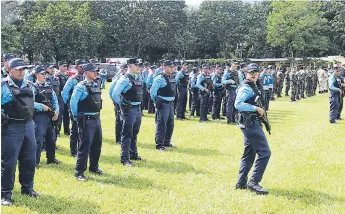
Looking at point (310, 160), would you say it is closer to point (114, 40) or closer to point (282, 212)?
point (282, 212)

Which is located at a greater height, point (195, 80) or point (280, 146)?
point (195, 80)

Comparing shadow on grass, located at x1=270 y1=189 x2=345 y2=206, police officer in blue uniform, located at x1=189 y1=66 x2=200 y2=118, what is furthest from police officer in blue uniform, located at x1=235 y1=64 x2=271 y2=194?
police officer in blue uniform, located at x1=189 y1=66 x2=200 y2=118

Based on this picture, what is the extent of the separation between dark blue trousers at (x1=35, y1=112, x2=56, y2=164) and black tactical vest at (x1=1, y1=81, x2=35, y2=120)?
6.53 ft

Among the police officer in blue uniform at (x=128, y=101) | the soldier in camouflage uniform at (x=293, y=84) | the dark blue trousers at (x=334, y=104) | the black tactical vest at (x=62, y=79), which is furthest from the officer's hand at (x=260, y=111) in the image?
the soldier in camouflage uniform at (x=293, y=84)

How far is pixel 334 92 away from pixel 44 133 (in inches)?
398

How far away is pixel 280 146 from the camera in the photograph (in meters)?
10.4

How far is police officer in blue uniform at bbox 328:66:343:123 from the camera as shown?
13.9 metres

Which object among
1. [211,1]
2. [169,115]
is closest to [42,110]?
[169,115]

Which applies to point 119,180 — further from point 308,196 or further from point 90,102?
point 308,196

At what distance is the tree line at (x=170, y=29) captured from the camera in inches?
1799

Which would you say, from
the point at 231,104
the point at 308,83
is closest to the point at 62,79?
the point at 231,104

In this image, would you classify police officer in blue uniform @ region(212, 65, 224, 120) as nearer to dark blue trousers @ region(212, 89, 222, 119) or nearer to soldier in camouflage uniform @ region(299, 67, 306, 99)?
dark blue trousers @ region(212, 89, 222, 119)

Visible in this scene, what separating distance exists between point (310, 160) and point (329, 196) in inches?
95.5

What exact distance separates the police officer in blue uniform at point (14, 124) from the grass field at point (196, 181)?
0.45 metres
